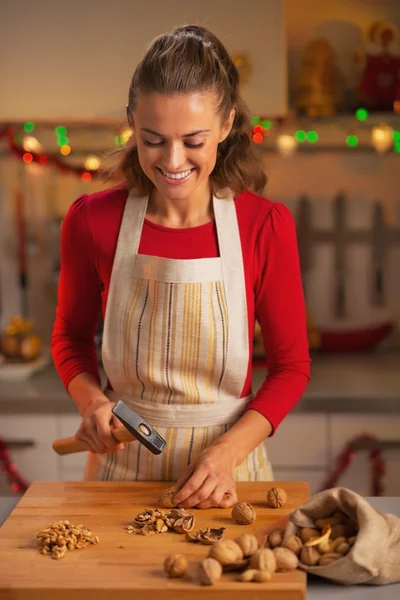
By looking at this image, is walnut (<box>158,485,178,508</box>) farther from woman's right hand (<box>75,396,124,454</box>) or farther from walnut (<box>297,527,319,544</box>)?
walnut (<box>297,527,319,544</box>)

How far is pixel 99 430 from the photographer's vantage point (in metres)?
1.35

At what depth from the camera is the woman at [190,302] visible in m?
1.49

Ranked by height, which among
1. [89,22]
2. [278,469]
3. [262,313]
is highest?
[89,22]

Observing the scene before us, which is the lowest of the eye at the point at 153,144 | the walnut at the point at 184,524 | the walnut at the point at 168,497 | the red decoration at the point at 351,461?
the red decoration at the point at 351,461

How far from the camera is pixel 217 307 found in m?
1.51

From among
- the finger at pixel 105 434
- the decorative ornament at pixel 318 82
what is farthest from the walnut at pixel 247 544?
the decorative ornament at pixel 318 82

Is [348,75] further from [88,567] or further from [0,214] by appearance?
[88,567]

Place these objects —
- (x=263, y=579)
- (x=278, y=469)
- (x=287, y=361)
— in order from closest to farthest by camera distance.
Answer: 1. (x=263, y=579)
2. (x=287, y=361)
3. (x=278, y=469)

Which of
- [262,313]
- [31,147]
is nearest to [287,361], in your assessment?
[262,313]

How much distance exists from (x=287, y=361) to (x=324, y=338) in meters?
1.50

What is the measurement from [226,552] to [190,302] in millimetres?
536

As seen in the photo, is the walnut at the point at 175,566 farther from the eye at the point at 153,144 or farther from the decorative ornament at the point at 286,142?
→ the decorative ornament at the point at 286,142

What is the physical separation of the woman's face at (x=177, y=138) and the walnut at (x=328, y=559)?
0.57m

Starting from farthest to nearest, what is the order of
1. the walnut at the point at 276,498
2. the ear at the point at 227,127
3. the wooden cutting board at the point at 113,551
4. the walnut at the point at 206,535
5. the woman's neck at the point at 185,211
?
the woman's neck at the point at 185,211, the ear at the point at 227,127, the walnut at the point at 276,498, the walnut at the point at 206,535, the wooden cutting board at the point at 113,551
